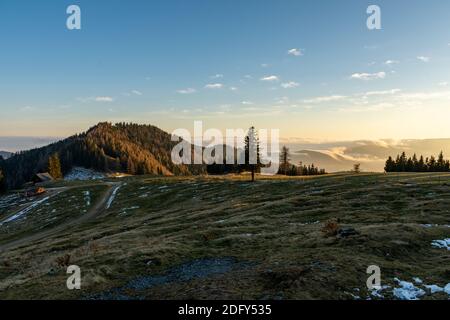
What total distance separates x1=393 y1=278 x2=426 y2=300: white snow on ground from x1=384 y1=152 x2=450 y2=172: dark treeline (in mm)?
120709

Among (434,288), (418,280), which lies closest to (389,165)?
(418,280)

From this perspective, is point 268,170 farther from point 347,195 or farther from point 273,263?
point 273,263

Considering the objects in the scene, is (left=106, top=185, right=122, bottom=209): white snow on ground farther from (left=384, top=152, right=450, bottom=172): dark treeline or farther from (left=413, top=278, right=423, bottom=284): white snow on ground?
(left=384, top=152, right=450, bottom=172): dark treeline

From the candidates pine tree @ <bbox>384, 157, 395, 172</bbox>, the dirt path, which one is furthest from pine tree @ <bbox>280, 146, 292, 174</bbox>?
the dirt path

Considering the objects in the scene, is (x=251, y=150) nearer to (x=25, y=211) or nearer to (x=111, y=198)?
(x=111, y=198)

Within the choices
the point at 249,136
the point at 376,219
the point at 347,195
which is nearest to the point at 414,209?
the point at 376,219

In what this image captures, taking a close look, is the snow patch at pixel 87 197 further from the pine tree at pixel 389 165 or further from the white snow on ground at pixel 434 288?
the pine tree at pixel 389 165

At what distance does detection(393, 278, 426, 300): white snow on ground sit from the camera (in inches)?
454

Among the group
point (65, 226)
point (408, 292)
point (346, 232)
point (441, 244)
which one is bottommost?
point (65, 226)

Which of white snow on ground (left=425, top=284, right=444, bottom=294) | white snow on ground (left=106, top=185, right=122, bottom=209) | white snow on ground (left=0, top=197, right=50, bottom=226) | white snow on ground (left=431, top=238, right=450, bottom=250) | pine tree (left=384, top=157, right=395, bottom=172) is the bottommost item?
white snow on ground (left=0, top=197, right=50, bottom=226)

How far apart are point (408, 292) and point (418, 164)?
124 meters

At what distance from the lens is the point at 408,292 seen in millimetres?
11875

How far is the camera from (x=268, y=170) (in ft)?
447

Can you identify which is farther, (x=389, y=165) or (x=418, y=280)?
(x=389, y=165)
